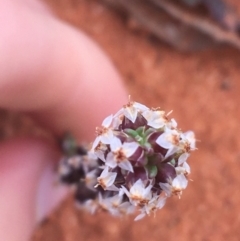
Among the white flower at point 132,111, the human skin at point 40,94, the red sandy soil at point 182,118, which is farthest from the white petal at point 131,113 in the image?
the red sandy soil at point 182,118

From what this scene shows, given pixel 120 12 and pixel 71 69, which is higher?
pixel 120 12

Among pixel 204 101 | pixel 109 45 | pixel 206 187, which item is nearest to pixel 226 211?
pixel 206 187

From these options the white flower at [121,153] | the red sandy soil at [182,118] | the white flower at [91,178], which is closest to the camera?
the white flower at [121,153]

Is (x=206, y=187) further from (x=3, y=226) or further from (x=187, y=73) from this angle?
(x=3, y=226)

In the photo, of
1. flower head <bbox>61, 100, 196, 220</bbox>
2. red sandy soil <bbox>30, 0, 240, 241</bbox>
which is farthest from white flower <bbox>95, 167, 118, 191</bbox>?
red sandy soil <bbox>30, 0, 240, 241</bbox>

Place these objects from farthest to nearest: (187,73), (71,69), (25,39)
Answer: (187,73), (71,69), (25,39)

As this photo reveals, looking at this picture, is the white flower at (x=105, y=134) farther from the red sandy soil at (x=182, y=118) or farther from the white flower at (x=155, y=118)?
the red sandy soil at (x=182, y=118)

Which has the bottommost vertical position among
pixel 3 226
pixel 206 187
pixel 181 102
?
pixel 3 226
